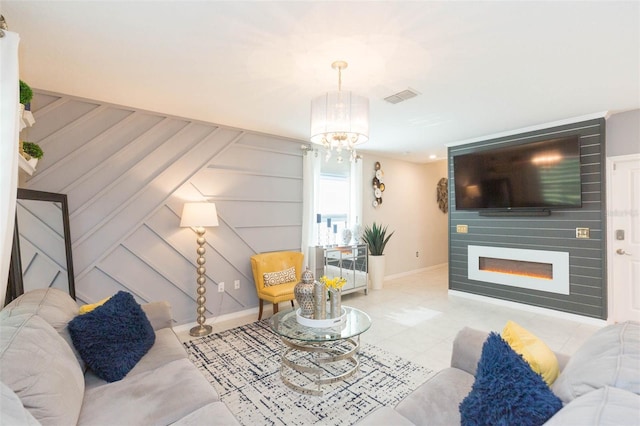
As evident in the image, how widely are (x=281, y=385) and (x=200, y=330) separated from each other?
1.52m

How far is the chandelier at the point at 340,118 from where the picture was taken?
2.32 meters

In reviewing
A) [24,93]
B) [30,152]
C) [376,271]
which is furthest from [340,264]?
[24,93]

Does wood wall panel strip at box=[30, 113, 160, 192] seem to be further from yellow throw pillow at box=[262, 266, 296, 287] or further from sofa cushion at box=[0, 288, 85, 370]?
yellow throw pillow at box=[262, 266, 296, 287]

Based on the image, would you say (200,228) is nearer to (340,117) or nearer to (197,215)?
(197,215)

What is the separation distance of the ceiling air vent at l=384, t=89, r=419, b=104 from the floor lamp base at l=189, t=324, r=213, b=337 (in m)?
3.23

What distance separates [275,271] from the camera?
404 centimetres

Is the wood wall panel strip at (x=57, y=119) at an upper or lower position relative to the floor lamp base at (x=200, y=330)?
upper

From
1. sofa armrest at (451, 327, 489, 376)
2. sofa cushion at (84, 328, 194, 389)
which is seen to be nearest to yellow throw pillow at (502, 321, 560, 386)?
sofa armrest at (451, 327, 489, 376)

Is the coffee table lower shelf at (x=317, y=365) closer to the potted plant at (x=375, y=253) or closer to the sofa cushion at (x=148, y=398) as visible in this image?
the sofa cushion at (x=148, y=398)

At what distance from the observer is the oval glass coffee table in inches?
89.7

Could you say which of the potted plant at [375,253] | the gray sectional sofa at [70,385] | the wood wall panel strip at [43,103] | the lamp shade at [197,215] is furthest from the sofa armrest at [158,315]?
the potted plant at [375,253]

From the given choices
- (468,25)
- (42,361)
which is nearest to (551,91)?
(468,25)

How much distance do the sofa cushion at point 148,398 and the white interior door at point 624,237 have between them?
4553 mm

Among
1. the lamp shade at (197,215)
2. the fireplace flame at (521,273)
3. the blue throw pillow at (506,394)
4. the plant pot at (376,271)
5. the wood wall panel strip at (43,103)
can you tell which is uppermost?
the wood wall panel strip at (43,103)
